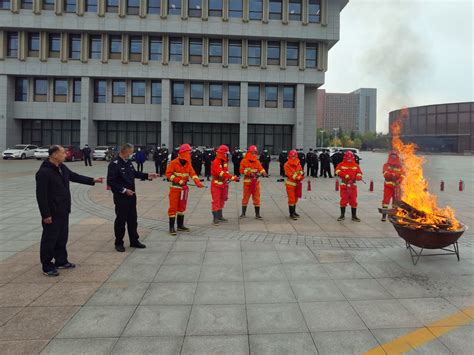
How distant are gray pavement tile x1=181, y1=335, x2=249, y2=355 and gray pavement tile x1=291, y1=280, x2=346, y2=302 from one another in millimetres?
1179

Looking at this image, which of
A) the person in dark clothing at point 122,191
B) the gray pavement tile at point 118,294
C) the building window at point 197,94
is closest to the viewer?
the gray pavement tile at point 118,294

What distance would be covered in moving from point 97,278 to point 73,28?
37676mm

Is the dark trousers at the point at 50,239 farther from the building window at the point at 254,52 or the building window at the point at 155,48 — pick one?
the building window at the point at 155,48

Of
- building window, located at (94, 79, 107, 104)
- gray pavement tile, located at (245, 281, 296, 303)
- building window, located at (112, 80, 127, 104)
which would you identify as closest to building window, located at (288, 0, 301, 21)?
building window, located at (112, 80, 127, 104)

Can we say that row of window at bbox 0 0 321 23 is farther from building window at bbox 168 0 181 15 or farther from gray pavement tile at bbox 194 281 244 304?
gray pavement tile at bbox 194 281 244 304

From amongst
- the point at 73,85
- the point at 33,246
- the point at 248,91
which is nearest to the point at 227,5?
the point at 248,91

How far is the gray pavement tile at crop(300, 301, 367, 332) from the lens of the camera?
140 inches

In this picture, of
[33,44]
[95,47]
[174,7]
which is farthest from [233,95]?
[33,44]

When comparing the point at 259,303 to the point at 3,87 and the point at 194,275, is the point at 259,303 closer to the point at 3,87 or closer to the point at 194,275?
the point at 194,275

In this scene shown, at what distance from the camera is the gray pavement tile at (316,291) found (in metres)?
4.25

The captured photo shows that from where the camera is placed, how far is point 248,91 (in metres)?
37.8

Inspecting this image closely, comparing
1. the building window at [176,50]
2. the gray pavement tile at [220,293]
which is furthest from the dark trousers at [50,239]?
the building window at [176,50]

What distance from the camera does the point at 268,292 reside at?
4.42 metres

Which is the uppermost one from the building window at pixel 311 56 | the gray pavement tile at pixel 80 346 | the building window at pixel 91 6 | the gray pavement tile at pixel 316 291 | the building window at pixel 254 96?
the building window at pixel 91 6
